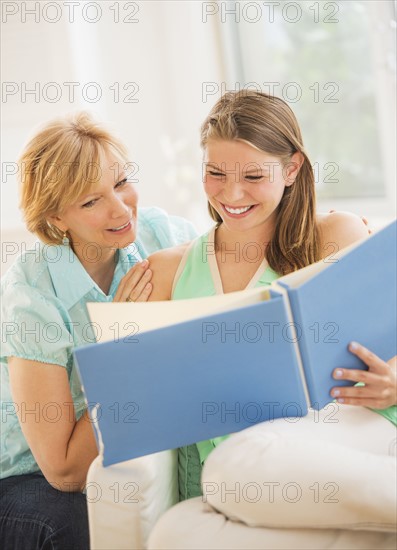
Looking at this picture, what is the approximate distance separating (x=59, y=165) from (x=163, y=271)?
0.36 meters

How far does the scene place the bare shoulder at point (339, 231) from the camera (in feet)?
6.16

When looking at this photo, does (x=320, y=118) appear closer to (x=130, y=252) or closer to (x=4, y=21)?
(x=4, y=21)

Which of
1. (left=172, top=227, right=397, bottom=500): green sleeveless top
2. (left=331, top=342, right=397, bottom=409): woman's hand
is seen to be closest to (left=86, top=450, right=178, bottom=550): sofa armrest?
(left=172, top=227, right=397, bottom=500): green sleeveless top

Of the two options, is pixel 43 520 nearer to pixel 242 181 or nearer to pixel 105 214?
pixel 105 214

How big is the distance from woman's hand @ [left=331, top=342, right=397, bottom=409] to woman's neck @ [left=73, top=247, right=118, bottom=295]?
78cm

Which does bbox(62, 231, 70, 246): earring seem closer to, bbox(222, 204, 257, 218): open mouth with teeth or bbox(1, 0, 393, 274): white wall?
bbox(222, 204, 257, 218): open mouth with teeth

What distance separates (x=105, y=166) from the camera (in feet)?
6.43

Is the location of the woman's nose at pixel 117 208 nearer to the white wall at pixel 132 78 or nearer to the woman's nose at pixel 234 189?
the woman's nose at pixel 234 189

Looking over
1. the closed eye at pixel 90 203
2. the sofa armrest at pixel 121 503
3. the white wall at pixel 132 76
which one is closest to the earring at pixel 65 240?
the closed eye at pixel 90 203

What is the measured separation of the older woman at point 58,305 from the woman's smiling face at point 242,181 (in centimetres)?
25

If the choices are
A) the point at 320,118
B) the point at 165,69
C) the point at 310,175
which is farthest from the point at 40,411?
the point at 165,69

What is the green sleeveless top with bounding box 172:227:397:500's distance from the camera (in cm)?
186

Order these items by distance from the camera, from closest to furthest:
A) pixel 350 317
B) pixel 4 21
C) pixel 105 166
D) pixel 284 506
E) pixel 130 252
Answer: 1. pixel 284 506
2. pixel 350 317
3. pixel 105 166
4. pixel 130 252
5. pixel 4 21

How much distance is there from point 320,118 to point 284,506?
2.58 m
